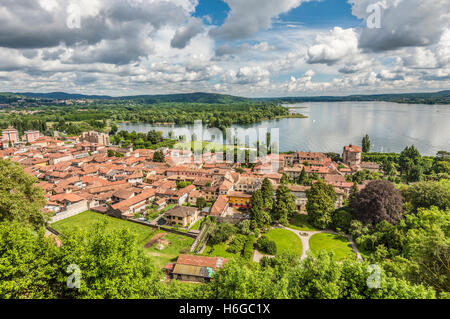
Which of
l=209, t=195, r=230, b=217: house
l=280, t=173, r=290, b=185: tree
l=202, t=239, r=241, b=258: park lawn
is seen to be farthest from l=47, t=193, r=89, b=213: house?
l=280, t=173, r=290, b=185: tree

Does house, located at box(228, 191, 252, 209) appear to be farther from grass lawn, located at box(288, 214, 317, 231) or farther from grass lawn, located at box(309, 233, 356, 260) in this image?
grass lawn, located at box(309, 233, 356, 260)

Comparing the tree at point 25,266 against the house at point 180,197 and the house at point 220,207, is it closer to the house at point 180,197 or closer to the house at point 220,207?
the house at point 220,207

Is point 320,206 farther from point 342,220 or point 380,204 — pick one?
point 380,204

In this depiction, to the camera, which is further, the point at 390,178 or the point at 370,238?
the point at 390,178

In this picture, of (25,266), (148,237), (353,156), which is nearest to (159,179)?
(148,237)
